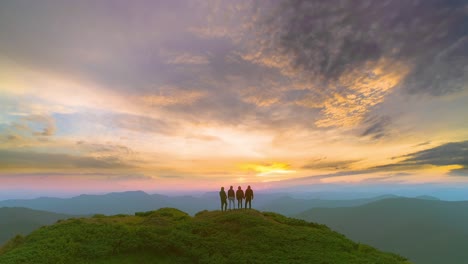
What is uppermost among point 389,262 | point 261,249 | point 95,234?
point 95,234

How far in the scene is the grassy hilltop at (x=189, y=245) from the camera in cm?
2094

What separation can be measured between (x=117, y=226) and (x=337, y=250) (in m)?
21.6

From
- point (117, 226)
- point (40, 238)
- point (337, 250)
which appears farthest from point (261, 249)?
point (40, 238)

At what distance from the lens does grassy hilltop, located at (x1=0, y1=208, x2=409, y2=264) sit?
20938 millimetres

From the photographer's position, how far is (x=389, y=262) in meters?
21.0

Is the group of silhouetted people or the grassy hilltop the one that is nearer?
the grassy hilltop

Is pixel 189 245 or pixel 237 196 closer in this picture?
pixel 189 245

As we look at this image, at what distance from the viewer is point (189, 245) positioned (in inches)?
916

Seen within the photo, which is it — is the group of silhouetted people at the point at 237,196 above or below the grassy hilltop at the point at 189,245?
above

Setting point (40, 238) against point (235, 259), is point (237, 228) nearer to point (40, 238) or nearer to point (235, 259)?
point (235, 259)

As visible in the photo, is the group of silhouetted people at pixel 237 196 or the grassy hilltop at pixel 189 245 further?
the group of silhouetted people at pixel 237 196

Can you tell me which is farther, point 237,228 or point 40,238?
point 237,228

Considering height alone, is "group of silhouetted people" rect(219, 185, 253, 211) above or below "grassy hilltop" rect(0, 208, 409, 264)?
above

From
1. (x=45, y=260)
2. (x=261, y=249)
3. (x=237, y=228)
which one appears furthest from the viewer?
(x=237, y=228)
